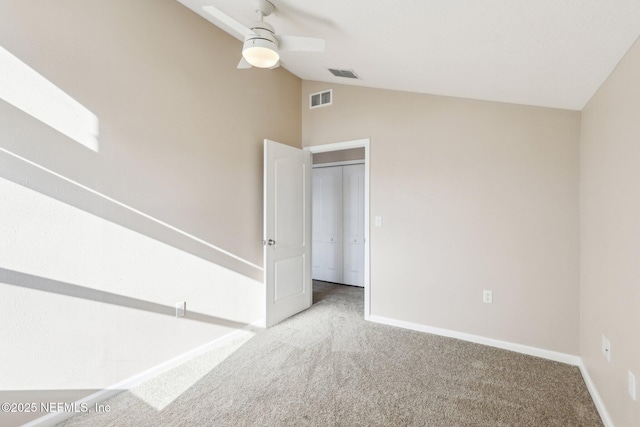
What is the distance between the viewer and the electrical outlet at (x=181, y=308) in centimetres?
248

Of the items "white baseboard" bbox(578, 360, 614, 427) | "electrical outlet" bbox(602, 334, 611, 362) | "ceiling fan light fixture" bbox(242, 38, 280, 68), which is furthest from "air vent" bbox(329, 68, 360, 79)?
"white baseboard" bbox(578, 360, 614, 427)

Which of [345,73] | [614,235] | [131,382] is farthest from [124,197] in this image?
[614,235]

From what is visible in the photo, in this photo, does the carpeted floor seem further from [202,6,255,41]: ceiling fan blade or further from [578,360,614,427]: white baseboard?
[202,6,255,41]: ceiling fan blade

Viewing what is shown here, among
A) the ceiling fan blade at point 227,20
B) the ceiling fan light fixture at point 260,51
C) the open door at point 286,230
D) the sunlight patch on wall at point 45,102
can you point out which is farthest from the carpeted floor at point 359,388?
the ceiling fan blade at point 227,20

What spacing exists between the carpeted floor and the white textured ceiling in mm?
2113

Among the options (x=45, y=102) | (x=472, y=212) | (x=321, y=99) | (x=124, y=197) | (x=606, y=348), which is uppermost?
(x=321, y=99)

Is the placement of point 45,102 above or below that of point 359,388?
above

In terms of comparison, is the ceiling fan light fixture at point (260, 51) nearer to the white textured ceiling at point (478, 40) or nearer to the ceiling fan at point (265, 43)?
the ceiling fan at point (265, 43)

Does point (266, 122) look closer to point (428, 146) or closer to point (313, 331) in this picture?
point (428, 146)

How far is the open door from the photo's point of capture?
3.21m

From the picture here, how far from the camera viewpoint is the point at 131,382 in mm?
2154

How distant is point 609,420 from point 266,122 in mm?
3590

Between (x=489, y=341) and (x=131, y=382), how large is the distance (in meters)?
3.02

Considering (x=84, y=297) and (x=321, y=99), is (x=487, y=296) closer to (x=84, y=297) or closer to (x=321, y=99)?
(x=321, y=99)
